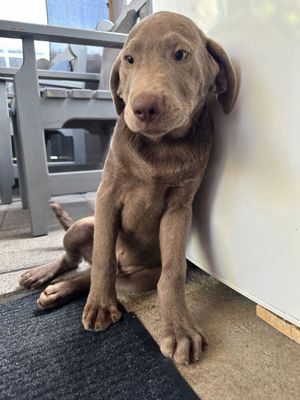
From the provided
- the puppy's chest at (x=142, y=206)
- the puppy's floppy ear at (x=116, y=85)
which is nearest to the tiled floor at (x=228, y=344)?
the puppy's chest at (x=142, y=206)

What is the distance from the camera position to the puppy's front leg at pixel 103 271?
79 centimetres

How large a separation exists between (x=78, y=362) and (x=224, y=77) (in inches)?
29.2

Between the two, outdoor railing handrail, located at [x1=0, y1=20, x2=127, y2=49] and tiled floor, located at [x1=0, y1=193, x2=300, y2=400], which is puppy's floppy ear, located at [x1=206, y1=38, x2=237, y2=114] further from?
outdoor railing handrail, located at [x1=0, y1=20, x2=127, y2=49]

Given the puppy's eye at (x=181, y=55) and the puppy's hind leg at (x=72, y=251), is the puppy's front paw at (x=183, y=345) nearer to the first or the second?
the puppy's hind leg at (x=72, y=251)

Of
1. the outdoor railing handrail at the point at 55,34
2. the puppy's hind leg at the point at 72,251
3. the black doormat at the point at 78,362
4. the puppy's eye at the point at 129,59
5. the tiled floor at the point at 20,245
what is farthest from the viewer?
the outdoor railing handrail at the point at 55,34

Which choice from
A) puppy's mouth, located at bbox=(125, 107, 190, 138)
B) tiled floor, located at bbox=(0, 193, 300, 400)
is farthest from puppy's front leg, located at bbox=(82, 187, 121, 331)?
puppy's mouth, located at bbox=(125, 107, 190, 138)

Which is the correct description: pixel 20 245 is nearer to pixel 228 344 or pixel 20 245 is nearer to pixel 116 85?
pixel 116 85

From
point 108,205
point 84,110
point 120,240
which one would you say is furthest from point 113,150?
point 84,110

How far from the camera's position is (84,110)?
6.32 ft

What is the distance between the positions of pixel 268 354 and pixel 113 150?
2.00 ft

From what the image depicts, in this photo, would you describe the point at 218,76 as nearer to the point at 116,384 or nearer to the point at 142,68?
the point at 142,68

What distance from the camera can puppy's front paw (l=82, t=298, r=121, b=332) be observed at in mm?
774

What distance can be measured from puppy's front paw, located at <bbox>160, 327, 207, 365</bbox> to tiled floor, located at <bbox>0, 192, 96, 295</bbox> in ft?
1.87

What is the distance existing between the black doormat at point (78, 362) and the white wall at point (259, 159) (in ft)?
0.97
